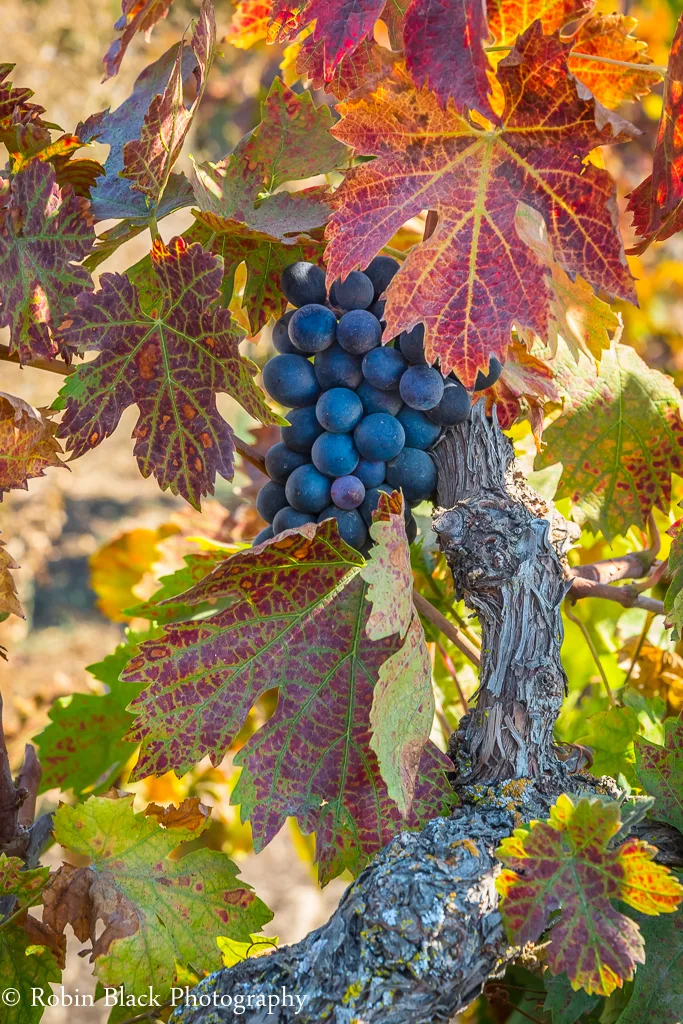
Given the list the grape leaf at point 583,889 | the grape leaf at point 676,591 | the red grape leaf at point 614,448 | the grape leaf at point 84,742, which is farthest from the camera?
the grape leaf at point 84,742

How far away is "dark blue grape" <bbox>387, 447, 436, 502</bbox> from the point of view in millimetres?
561

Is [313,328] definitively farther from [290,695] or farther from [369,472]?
[290,695]

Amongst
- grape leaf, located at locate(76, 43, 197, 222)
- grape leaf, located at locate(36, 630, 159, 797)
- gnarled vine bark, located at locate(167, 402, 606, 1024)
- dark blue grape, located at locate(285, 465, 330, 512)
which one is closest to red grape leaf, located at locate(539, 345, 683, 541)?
gnarled vine bark, located at locate(167, 402, 606, 1024)

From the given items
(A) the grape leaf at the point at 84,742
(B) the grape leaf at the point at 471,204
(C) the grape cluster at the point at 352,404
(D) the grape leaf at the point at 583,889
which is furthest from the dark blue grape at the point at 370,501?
(A) the grape leaf at the point at 84,742

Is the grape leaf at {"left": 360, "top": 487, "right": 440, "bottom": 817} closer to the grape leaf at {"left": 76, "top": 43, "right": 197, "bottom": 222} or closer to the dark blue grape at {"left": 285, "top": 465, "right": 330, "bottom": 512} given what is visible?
the dark blue grape at {"left": 285, "top": 465, "right": 330, "bottom": 512}

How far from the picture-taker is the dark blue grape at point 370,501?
56cm

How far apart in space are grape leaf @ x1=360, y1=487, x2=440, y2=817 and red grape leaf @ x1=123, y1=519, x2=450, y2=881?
2.1 inches

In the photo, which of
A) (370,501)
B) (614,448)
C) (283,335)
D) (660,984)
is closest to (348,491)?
(370,501)

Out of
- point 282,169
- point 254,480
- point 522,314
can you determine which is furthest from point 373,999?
point 254,480

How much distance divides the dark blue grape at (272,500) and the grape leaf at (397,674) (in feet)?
0.39

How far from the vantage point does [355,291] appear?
21.8 inches

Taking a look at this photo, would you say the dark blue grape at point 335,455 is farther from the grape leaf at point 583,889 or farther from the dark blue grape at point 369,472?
the grape leaf at point 583,889

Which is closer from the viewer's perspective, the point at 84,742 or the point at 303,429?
the point at 303,429

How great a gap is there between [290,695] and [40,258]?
321 mm
